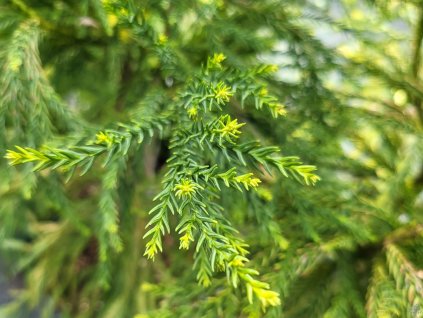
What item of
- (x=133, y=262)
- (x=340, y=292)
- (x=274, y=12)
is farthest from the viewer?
(x=133, y=262)

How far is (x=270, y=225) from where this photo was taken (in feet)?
2.99

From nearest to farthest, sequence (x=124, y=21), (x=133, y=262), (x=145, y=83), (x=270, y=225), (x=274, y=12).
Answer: (x=124, y=21)
(x=270, y=225)
(x=274, y=12)
(x=145, y=83)
(x=133, y=262)

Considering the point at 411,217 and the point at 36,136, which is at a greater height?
the point at 36,136

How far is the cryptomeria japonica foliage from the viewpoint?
715mm

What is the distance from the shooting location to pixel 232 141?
2.24 ft

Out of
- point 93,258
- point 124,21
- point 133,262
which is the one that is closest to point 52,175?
point 124,21

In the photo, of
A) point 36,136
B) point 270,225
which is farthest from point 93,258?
point 270,225

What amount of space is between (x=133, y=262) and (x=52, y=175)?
0.59 metres

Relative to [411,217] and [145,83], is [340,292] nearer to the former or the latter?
[411,217]

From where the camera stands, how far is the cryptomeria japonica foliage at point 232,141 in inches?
28.1

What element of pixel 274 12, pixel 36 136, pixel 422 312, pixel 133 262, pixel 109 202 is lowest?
pixel 422 312

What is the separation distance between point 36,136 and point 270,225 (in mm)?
540

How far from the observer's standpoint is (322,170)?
1.17 metres

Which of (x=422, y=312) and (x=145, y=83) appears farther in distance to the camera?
(x=145, y=83)
